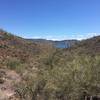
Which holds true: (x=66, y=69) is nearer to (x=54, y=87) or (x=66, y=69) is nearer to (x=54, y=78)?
(x=54, y=78)

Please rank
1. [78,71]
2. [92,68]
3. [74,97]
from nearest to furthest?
[74,97], [78,71], [92,68]

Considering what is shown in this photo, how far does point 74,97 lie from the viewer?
14594mm

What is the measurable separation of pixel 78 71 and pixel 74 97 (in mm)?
1742

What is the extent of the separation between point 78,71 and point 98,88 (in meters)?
1.47

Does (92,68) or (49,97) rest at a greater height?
(92,68)

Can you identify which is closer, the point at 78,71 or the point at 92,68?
the point at 78,71

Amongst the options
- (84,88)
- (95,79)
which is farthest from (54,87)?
(95,79)

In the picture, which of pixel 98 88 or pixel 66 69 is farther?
pixel 66 69

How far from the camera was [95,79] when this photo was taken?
15.8 meters

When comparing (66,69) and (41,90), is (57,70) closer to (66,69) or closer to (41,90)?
(66,69)

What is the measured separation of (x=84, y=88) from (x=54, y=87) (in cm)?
166

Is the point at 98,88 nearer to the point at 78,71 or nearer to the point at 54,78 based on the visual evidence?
the point at 78,71

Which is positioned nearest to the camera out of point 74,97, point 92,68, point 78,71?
point 74,97

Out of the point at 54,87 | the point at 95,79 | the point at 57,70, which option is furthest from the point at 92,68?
the point at 54,87
